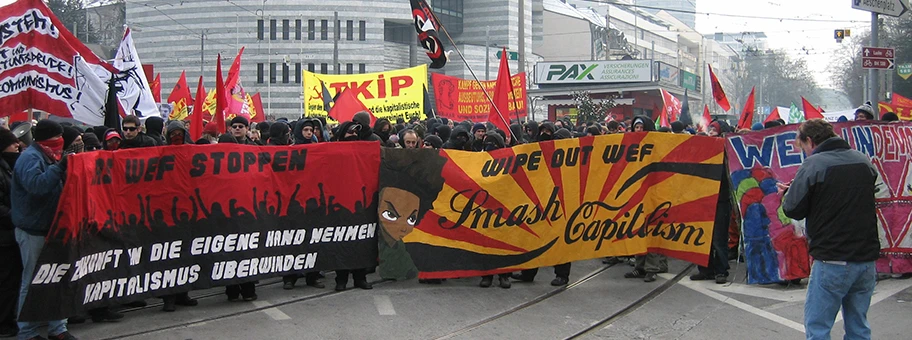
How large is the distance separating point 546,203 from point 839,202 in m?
3.74

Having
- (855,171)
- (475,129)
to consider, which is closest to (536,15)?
(475,129)

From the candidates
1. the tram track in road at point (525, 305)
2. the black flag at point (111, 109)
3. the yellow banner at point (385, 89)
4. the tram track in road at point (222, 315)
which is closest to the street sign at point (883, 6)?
the tram track in road at point (525, 305)

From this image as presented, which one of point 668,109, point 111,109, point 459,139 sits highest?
point 668,109

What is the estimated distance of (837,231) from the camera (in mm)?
5848

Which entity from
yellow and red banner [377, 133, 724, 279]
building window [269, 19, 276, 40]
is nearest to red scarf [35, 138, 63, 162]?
yellow and red banner [377, 133, 724, 279]

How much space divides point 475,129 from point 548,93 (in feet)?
117

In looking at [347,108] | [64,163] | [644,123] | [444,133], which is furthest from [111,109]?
[347,108]

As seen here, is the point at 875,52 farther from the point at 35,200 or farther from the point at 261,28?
the point at 261,28

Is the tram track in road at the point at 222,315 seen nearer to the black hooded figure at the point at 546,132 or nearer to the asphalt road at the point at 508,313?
the asphalt road at the point at 508,313

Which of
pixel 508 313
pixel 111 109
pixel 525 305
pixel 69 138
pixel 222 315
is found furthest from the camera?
pixel 111 109

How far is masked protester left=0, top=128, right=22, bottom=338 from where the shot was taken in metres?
7.00

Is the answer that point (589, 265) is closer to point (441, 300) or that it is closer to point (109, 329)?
point (441, 300)

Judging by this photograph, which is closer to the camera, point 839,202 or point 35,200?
point 839,202

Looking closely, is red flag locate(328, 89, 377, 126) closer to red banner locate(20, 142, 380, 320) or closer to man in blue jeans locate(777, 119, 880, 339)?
red banner locate(20, 142, 380, 320)
